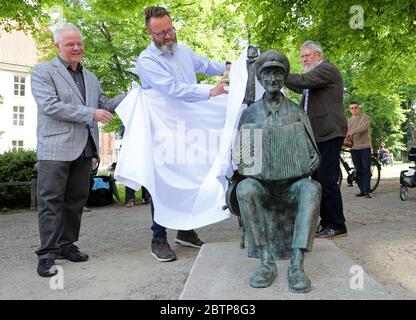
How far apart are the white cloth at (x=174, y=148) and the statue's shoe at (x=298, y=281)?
4.78 feet

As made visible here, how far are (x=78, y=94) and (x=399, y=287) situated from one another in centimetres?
329

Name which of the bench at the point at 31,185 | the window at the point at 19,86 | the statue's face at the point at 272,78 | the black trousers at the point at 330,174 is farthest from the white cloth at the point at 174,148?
the window at the point at 19,86

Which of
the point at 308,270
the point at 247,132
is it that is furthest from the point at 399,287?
the point at 247,132

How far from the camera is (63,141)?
446 cm

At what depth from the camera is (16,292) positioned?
3.71 meters

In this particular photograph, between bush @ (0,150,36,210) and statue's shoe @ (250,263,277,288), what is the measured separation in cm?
892

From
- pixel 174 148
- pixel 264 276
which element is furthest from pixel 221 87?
pixel 264 276

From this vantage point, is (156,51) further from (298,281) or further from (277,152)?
(298,281)

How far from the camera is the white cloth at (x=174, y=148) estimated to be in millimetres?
4434

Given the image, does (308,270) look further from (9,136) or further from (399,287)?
(9,136)

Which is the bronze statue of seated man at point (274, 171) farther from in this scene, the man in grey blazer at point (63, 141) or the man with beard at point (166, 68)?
the man in grey blazer at point (63, 141)

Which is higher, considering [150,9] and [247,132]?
[150,9]

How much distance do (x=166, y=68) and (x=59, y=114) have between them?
1.09 meters
